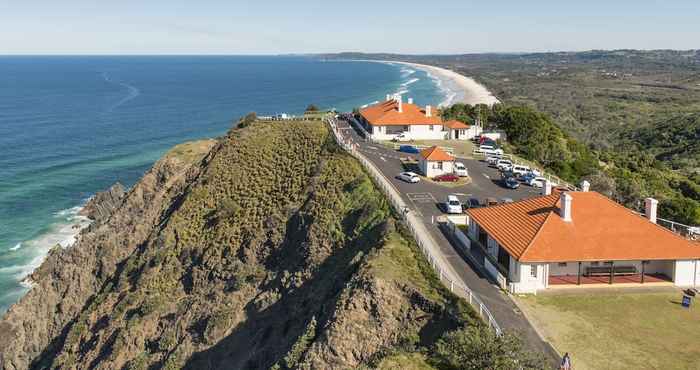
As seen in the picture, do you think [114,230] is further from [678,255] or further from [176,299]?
[678,255]

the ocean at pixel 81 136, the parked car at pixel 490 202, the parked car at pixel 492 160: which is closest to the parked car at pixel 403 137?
the parked car at pixel 492 160

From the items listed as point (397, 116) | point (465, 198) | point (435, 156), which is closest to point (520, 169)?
point (435, 156)

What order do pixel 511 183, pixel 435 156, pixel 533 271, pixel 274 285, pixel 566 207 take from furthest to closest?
pixel 435 156, pixel 511 183, pixel 274 285, pixel 566 207, pixel 533 271

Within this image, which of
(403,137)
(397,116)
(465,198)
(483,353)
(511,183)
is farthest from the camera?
(397,116)

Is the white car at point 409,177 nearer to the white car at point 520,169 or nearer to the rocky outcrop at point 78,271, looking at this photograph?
the white car at point 520,169

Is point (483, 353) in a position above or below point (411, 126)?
below

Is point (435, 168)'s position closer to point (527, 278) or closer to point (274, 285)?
point (274, 285)

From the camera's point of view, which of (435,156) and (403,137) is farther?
(403,137)
